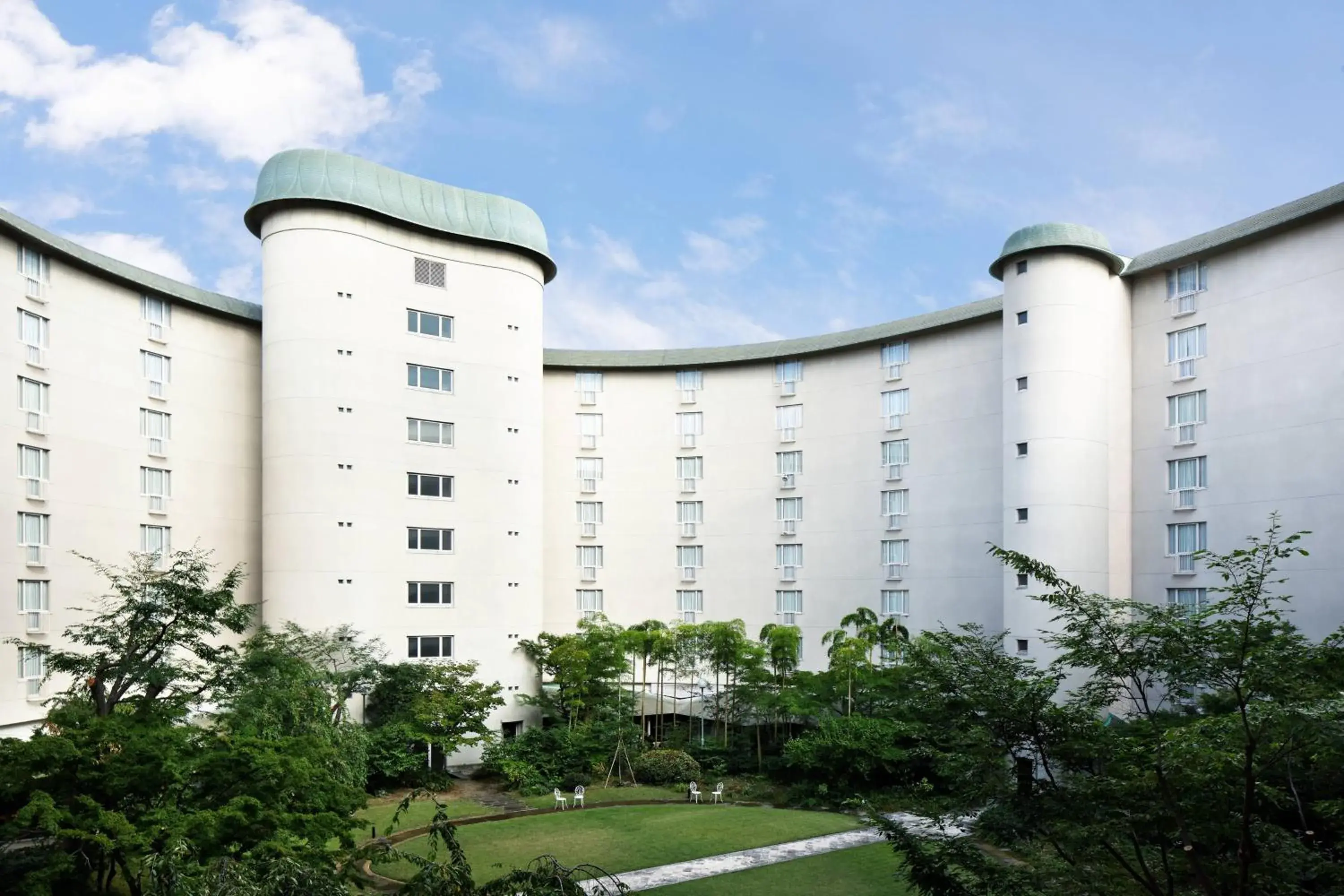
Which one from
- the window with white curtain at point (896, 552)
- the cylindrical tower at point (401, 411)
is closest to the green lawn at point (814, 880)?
the window with white curtain at point (896, 552)

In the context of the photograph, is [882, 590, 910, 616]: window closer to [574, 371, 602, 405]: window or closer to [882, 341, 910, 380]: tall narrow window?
[882, 341, 910, 380]: tall narrow window

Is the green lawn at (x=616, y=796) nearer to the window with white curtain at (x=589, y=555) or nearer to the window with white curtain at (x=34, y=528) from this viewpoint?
the window with white curtain at (x=589, y=555)

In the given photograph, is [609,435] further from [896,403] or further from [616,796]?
[616,796]

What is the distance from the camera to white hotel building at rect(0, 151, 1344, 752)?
84.4 ft

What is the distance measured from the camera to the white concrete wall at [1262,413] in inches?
965

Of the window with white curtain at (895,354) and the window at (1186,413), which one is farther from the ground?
the window with white curtain at (895,354)

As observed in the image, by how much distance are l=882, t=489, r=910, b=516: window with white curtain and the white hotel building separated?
0.23 meters

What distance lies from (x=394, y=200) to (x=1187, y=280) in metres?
27.7

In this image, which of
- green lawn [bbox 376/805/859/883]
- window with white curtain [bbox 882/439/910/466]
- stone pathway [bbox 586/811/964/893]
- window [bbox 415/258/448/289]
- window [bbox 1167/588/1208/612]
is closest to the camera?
stone pathway [bbox 586/811/964/893]

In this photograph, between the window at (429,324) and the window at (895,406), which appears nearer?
the window at (429,324)

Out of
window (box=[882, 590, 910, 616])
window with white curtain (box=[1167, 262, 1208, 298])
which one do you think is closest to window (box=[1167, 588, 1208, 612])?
window (box=[882, 590, 910, 616])

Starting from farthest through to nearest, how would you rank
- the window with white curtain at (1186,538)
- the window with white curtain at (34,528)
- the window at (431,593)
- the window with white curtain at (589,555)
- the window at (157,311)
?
the window with white curtain at (589,555) < the window at (431,593) < the window at (157,311) < the window with white curtain at (1186,538) < the window with white curtain at (34,528)

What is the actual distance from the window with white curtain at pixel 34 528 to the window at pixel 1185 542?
3416cm

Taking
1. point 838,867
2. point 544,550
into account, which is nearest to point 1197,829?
→ point 838,867
